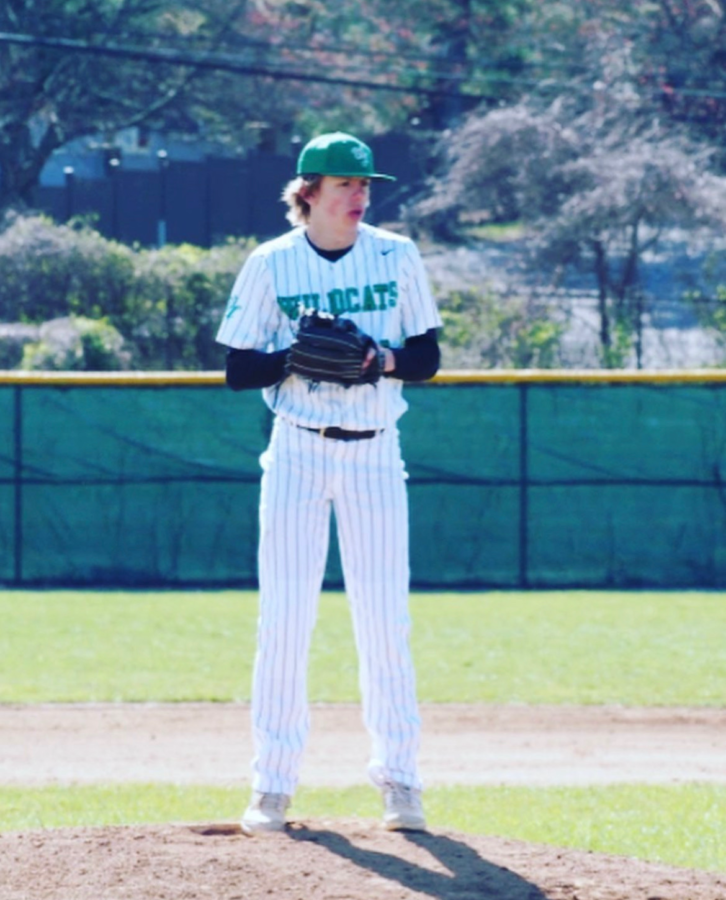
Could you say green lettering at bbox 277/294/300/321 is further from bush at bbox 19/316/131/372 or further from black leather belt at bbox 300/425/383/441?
bush at bbox 19/316/131/372

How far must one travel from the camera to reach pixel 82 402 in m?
14.1

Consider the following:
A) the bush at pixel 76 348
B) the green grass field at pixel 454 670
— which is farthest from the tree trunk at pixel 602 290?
the green grass field at pixel 454 670

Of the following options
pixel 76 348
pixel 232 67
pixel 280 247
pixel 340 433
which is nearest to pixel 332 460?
pixel 340 433

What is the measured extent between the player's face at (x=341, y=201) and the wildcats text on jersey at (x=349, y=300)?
168mm

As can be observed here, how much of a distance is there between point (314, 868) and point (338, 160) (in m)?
1.78

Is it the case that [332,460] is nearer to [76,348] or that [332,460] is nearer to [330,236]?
[330,236]

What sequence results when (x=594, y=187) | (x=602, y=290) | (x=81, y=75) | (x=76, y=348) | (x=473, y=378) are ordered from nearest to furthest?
1. (x=473, y=378)
2. (x=76, y=348)
3. (x=602, y=290)
4. (x=594, y=187)
5. (x=81, y=75)

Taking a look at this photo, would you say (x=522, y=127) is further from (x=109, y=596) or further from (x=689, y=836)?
(x=689, y=836)

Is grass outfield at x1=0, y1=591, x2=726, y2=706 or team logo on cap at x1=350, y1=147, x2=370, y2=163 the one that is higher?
team logo on cap at x1=350, y1=147, x2=370, y2=163

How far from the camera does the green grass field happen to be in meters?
5.43

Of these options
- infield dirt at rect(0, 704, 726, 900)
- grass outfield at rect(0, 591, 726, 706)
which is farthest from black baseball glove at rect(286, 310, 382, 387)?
grass outfield at rect(0, 591, 726, 706)

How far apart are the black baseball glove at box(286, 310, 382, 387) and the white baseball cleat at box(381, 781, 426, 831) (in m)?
1.09

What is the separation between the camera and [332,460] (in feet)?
14.1

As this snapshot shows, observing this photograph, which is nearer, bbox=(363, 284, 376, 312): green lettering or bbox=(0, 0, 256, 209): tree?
bbox=(363, 284, 376, 312): green lettering
